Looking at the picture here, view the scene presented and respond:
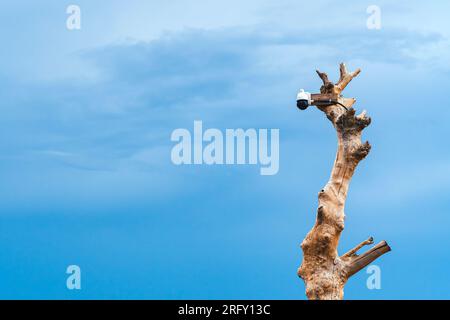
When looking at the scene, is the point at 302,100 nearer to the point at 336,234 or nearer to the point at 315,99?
the point at 315,99

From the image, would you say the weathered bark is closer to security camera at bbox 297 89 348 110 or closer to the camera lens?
security camera at bbox 297 89 348 110

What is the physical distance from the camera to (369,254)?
488 inches

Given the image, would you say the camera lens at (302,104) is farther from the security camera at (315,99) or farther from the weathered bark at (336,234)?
the weathered bark at (336,234)

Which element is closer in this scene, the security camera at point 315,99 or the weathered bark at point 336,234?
the weathered bark at point 336,234

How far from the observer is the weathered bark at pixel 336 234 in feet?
39.5

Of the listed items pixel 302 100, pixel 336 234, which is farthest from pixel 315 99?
pixel 336 234

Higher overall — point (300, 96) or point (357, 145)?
point (300, 96)

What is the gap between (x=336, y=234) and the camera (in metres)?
12.1

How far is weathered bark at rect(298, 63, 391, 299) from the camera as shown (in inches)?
474

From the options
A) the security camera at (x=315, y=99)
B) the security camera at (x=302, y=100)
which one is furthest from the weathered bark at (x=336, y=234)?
the security camera at (x=302, y=100)

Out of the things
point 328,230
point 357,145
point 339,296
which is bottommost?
point 339,296
